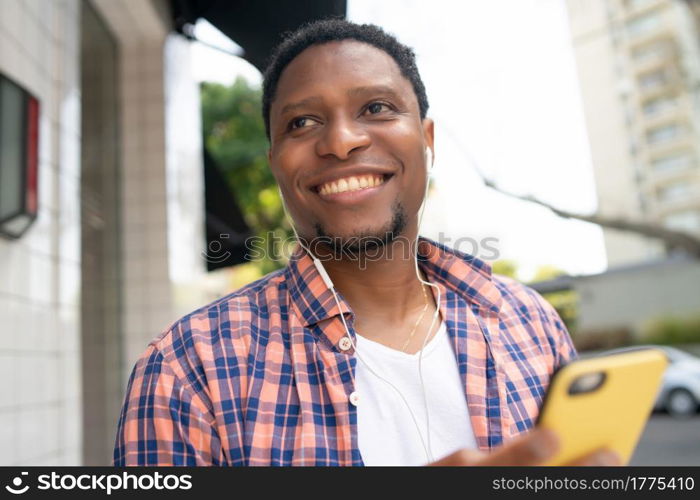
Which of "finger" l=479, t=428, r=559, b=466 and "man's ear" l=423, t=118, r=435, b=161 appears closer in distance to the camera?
"finger" l=479, t=428, r=559, b=466

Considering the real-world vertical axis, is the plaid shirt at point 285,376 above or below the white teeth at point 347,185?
below

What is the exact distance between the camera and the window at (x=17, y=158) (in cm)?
160

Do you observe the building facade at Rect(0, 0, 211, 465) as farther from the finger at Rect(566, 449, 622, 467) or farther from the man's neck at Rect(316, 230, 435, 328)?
the finger at Rect(566, 449, 622, 467)

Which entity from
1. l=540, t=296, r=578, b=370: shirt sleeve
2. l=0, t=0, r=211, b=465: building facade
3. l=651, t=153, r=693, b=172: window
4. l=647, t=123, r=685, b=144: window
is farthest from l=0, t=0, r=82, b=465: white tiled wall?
l=651, t=153, r=693, b=172: window

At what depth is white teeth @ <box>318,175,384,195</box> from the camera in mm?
788

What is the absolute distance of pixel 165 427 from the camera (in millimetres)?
669

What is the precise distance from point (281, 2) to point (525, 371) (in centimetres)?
75

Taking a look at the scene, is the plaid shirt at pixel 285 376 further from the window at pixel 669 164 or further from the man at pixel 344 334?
the window at pixel 669 164

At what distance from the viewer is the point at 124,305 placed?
3.15 metres

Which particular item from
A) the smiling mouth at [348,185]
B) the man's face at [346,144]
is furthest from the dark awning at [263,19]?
the smiling mouth at [348,185]

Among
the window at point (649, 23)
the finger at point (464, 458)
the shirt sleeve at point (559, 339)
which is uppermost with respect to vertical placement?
the window at point (649, 23)

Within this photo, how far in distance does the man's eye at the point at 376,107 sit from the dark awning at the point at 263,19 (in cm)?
17

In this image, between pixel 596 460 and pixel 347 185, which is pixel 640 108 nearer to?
pixel 347 185

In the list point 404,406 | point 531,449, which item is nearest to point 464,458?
point 531,449
